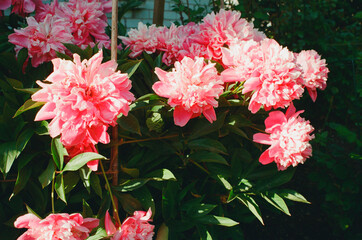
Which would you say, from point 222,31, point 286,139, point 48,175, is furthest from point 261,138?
point 48,175

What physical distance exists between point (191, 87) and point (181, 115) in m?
0.10

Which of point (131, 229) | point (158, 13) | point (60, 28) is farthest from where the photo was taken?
point (158, 13)

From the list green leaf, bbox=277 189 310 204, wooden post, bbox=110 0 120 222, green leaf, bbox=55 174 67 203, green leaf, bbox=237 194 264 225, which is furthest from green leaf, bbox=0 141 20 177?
green leaf, bbox=277 189 310 204

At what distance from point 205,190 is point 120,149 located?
0.35m

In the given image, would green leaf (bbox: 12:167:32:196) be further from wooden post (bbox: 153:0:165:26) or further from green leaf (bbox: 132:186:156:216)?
wooden post (bbox: 153:0:165:26)

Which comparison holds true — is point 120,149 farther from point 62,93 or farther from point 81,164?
point 62,93

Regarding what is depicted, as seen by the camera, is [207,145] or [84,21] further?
[84,21]

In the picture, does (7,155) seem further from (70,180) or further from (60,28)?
Answer: (60,28)

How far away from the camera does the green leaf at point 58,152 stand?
0.96 meters

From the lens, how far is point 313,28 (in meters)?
2.69

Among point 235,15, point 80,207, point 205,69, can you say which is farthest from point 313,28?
point 80,207

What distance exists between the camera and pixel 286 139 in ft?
3.63

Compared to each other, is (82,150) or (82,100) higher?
(82,100)

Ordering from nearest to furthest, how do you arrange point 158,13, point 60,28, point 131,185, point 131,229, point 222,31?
point 131,229 → point 131,185 → point 60,28 → point 222,31 → point 158,13
